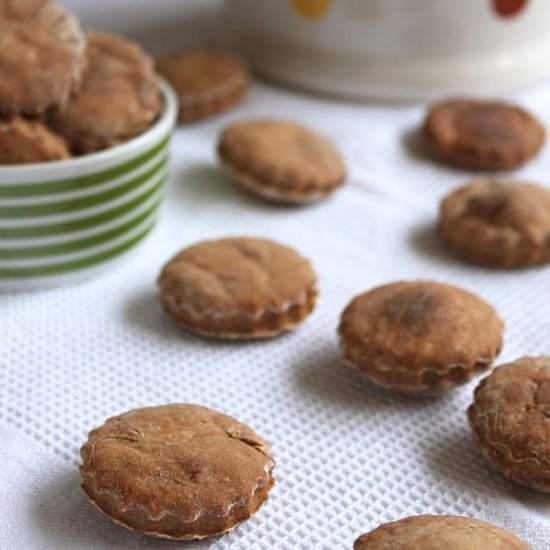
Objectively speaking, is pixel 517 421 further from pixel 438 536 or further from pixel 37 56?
pixel 37 56

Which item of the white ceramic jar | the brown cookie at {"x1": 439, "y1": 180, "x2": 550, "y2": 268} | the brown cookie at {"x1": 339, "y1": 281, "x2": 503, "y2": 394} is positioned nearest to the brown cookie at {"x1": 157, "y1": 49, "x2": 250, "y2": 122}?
the white ceramic jar

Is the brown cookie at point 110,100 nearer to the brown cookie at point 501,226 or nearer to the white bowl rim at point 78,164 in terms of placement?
the white bowl rim at point 78,164

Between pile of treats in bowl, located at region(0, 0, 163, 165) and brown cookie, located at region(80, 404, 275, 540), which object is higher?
pile of treats in bowl, located at region(0, 0, 163, 165)

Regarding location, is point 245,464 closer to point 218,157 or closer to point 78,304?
point 78,304

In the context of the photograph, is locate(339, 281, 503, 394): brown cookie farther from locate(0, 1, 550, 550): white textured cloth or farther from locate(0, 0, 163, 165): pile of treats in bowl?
locate(0, 0, 163, 165): pile of treats in bowl

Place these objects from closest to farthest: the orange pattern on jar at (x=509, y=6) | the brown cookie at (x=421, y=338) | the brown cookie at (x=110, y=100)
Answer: the brown cookie at (x=421, y=338) → the brown cookie at (x=110, y=100) → the orange pattern on jar at (x=509, y=6)

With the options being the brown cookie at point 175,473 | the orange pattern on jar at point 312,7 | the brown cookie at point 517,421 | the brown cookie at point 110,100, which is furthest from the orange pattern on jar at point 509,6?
the brown cookie at point 175,473

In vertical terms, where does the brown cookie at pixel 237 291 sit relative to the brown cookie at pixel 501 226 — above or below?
above
